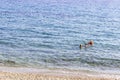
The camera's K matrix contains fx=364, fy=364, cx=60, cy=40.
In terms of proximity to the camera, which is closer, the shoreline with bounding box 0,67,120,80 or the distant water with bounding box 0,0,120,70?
the shoreline with bounding box 0,67,120,80

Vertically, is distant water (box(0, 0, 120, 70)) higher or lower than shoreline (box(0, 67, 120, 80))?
lower

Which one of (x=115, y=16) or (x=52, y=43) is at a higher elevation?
(x=52, y=43)

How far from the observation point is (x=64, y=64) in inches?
1351

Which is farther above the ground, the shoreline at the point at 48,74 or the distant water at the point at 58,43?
the shoreline at the point at 48,74

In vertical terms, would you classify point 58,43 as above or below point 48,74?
below

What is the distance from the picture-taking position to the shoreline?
27.9 metres

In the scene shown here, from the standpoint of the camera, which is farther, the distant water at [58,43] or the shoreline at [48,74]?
the distant water at [58,43]

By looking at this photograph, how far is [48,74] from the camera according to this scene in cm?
3000

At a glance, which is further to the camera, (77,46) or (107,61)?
(77,46)

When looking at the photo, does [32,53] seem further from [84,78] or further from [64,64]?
[84,78]

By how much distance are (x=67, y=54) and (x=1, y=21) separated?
82.6ft

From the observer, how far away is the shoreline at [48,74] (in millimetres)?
27922

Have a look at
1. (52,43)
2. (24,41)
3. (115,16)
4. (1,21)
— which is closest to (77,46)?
(52,43)

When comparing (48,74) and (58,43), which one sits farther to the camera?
(58,43)
